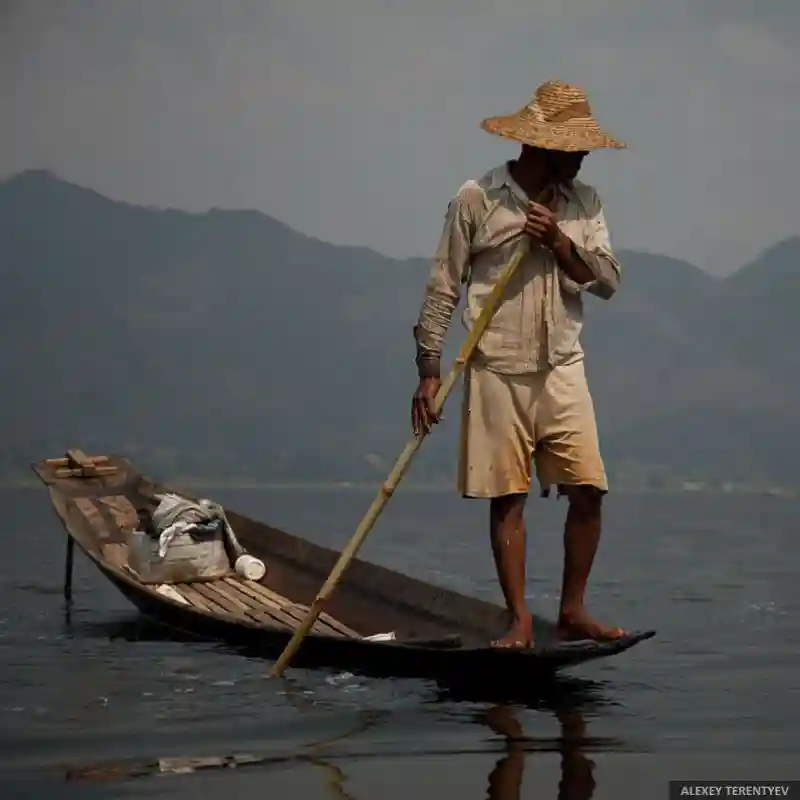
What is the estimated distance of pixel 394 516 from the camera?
25.9 m

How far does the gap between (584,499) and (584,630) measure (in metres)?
0.40

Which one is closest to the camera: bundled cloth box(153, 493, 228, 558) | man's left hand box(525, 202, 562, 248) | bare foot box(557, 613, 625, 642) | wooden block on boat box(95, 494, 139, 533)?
man's left hand box(525, 202, 562, 248)

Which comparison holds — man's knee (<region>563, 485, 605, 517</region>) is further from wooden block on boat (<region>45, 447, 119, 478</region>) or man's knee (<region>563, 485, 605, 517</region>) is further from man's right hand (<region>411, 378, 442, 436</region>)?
wooden block on boat (<region>45, 447, 119, 478</region>)

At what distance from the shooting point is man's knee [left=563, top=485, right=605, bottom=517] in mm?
5211

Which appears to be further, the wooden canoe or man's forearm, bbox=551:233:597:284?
the wooden canoe

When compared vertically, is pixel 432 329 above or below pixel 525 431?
above

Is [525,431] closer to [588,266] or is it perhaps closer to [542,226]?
[588,266]

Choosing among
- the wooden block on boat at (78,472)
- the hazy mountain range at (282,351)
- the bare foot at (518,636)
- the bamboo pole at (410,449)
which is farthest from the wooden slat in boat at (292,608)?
the hazy mountain range at (282,351)

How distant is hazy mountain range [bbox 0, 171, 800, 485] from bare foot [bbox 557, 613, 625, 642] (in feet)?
168

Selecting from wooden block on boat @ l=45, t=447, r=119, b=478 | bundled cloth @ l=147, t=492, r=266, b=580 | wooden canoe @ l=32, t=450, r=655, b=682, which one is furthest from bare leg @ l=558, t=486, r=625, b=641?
wooden block on boat @ l=45, t=447, r=119, b=478

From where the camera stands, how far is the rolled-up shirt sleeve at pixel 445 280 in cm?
521

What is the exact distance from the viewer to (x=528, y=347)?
5.19 m

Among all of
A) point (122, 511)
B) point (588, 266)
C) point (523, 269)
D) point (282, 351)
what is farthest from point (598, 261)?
point (282, 351)

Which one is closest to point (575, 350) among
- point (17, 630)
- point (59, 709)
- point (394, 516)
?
point (59, 709)
